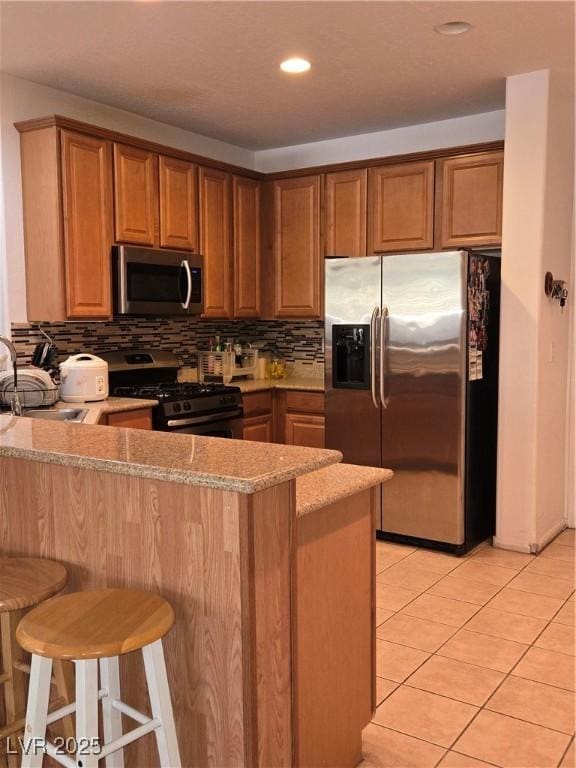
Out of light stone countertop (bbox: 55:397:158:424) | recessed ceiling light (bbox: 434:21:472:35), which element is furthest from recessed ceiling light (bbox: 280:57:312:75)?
light stone countertop (bbox: 55:397:158:424)

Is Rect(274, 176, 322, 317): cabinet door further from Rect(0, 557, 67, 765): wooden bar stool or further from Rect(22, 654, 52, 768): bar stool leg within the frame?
Rect(22, 654, 52, 768): bar stool leg

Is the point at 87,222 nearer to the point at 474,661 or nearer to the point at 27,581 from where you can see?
the point at 27,581

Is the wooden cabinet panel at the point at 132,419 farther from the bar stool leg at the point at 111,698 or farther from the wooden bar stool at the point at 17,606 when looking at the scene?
the bar stool leg at the point at 111,698

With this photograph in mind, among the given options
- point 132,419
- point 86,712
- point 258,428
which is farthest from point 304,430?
point 86,712

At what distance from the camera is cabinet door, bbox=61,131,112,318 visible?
379 cm

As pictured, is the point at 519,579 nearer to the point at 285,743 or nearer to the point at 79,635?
the point at 285,743

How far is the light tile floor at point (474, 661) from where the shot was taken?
2266mm

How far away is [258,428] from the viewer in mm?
4883

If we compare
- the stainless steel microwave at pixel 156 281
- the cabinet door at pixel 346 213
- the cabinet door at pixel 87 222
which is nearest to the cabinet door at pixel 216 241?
the stainless steel microwave at pixel 156 281

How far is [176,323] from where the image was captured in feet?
16.7

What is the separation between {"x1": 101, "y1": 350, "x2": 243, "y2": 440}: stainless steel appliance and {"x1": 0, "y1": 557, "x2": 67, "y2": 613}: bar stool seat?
7.03ft

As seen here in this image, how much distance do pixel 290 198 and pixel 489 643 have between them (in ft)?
10.9

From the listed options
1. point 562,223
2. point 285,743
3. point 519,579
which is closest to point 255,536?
point 285,743

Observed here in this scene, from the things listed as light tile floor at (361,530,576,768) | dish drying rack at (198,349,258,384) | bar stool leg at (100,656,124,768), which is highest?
dish drying rack at (198,349,258,384)
